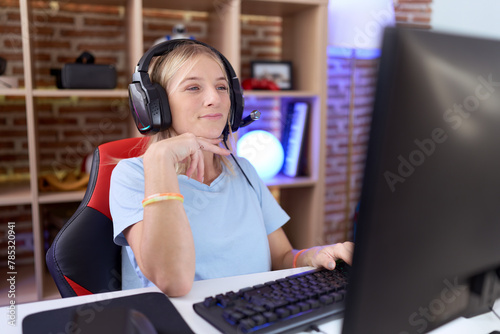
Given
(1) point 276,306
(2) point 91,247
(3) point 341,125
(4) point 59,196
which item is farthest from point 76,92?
(3) point 341,125

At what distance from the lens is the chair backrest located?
1.06 m

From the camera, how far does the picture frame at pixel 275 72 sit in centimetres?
238

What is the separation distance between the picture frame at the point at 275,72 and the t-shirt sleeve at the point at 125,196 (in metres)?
1.37

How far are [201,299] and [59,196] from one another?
1328mm

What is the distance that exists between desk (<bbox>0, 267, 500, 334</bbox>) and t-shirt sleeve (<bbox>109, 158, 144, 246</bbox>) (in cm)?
22

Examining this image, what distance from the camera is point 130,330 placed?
2.13 feet

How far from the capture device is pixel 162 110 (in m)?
1.17

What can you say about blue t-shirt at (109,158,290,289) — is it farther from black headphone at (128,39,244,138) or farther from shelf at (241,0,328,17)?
shelf at (241,0,328,17)


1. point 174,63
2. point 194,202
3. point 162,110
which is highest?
point 174,63

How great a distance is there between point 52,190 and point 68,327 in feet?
4.84

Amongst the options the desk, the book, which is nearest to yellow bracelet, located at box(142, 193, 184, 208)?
the desk

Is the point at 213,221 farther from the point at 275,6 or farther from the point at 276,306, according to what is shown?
the point at 275,6

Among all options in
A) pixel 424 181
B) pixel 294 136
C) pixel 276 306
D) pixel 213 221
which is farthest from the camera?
pixel 294 136

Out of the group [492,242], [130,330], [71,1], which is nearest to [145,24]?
[71,1]
